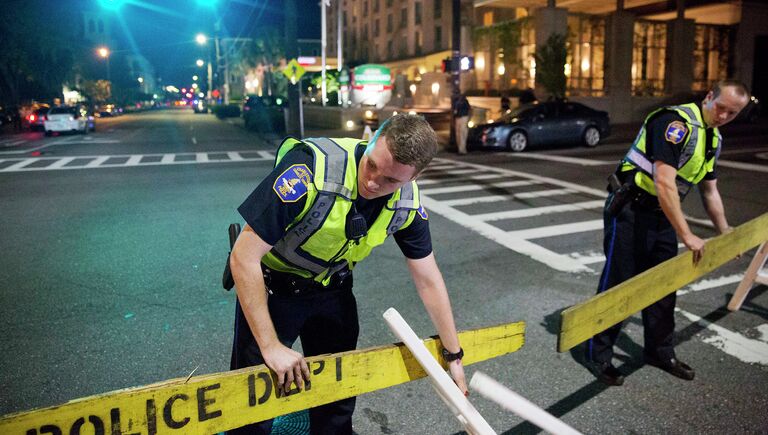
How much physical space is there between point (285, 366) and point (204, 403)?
0.30 meters

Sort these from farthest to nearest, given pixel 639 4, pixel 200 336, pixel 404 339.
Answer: pixel 639 4
pixel 200 336
pixel 404 339

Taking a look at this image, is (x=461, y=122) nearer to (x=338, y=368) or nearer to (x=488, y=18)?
(x=338, y=368)

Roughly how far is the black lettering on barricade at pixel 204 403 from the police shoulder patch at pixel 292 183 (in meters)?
0.70

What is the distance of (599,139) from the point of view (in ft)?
64.7

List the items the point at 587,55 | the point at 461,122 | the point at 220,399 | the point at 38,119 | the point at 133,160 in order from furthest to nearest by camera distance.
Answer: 1. the point at 587,55
2. the point at 38,119
3. the point at 461,122
4. the point at 133,160
5. the point at 220,399

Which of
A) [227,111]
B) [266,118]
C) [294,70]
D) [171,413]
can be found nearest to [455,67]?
[294,70]

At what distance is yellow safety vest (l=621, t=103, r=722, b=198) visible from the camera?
3.67 m

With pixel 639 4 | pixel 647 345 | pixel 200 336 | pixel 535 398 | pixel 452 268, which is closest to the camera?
pixel 535 398

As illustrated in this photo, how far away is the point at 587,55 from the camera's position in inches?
1357

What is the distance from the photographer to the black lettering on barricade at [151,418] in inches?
72.5

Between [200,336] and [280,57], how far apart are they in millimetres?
76348

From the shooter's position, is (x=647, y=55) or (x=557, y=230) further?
(x=647, y=55)

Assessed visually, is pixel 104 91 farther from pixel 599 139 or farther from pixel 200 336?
pixel 200 336

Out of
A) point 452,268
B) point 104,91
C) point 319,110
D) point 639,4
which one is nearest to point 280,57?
point 104,91
